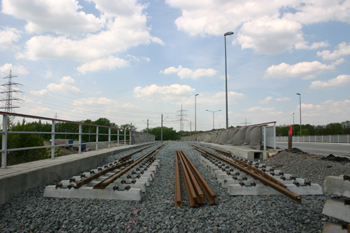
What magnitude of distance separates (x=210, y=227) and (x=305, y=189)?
2480mm

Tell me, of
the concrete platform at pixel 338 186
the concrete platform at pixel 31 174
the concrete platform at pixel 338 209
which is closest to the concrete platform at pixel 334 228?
the concrete platform at pixel 338 209

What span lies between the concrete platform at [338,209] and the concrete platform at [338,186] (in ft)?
0.56

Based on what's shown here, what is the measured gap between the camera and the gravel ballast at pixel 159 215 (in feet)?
10.6

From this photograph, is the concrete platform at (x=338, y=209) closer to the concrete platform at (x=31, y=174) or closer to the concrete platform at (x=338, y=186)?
the concrete platform at (x=338, y=186)

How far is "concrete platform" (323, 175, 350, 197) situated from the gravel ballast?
0.50 metres

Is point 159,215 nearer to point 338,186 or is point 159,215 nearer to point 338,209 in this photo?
point 338,209

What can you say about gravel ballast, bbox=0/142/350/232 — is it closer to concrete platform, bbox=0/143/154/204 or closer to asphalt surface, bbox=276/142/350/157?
concrete platform, bbox=0/143/154/204

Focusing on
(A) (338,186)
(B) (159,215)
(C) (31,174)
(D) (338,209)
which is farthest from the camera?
(C) (31,174)

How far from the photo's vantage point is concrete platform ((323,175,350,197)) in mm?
3088

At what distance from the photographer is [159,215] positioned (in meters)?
3.61

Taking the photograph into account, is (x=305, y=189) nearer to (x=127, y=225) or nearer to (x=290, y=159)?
(x=127, y=225)

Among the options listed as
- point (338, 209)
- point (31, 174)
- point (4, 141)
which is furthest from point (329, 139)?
point (4, 141)

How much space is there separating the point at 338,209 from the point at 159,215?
7.83 feet

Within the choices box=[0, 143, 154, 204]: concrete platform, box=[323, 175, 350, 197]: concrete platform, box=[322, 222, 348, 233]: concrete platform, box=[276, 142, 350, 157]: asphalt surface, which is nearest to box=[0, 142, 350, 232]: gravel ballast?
box=[0, 143, 154, 204]: concrete platform
